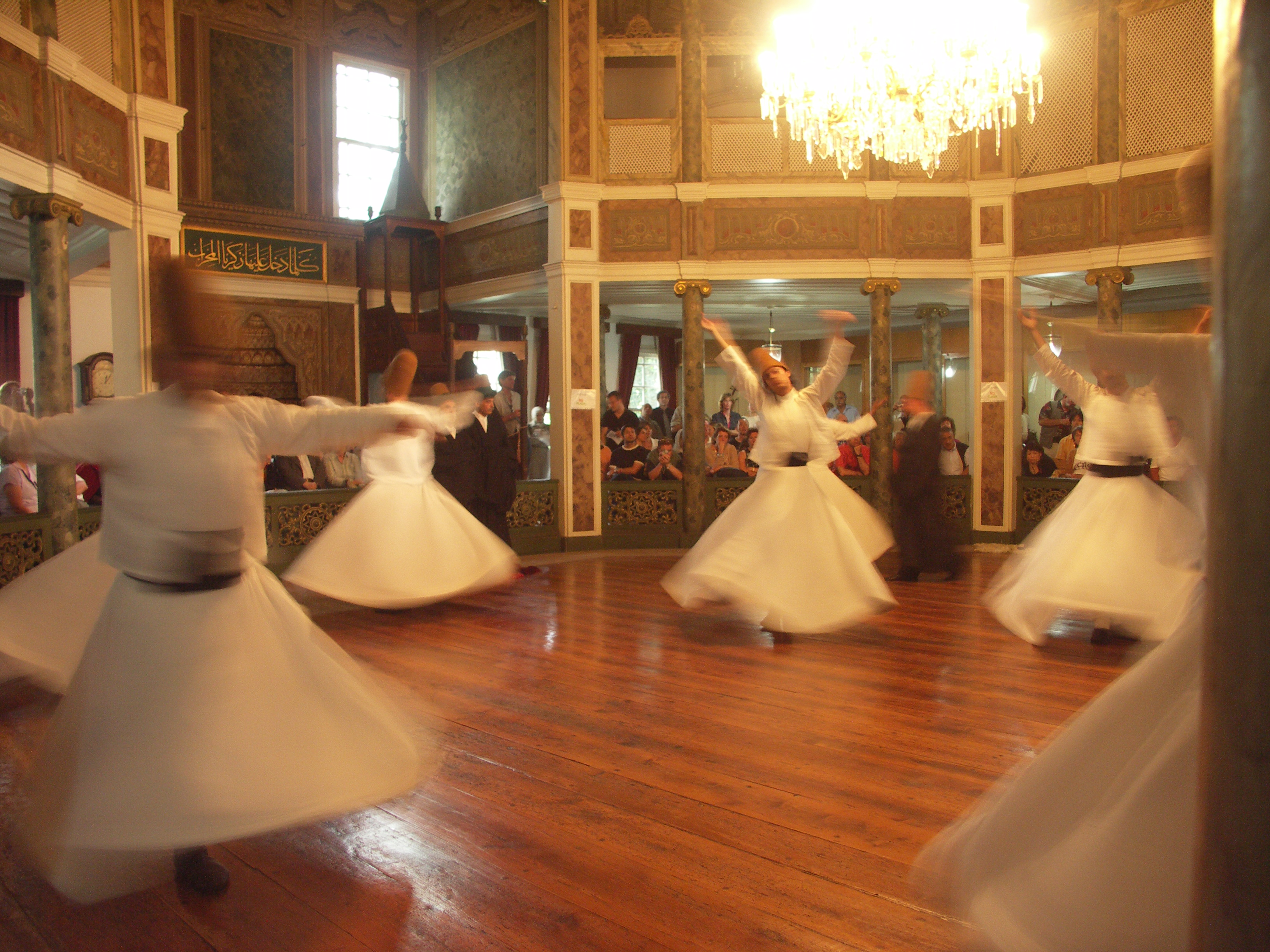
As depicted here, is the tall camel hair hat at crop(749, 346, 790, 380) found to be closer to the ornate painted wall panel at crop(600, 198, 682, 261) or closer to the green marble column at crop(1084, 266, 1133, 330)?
the ornate painted wall panel at crop(600, 198, 682, 261)

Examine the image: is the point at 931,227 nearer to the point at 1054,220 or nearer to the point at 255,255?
the point at 1054,220

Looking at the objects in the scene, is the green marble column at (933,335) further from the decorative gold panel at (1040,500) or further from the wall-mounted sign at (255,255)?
the wall-mounted sign at (255,255)

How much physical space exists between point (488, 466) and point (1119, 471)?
4602mm

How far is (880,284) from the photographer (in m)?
10.2

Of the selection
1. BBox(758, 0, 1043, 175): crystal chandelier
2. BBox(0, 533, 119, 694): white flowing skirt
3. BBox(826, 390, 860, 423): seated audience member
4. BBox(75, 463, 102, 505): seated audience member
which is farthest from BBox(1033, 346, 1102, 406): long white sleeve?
BBox(826, 390, 860, 423): seated audience member

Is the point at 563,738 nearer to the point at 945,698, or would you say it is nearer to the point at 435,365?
the point at 945,698

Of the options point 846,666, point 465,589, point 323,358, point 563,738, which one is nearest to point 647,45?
point 323,358

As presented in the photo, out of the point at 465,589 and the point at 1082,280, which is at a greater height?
the point at 1082,280

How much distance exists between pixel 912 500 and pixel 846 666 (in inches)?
125

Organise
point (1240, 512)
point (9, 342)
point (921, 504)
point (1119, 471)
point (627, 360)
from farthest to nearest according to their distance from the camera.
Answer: point (627, 360)
point (9, 342)
point (921, 504)
point (1119, 471)
point (1240, 512)

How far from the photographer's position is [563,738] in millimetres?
3646

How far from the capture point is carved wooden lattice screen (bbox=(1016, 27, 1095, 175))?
952 cm

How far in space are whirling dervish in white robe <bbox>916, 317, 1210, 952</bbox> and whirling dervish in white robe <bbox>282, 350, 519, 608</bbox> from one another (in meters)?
4.02

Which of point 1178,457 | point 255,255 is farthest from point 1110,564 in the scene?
point 255,255
